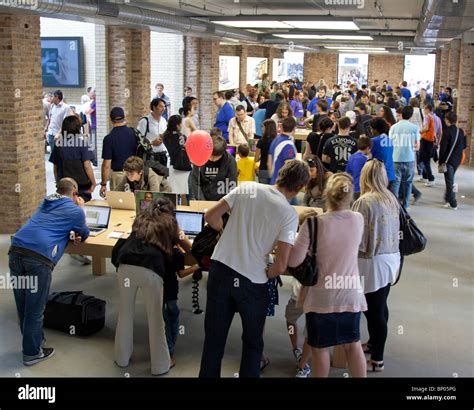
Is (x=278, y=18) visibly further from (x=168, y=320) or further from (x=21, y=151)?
(x=168, y=320)

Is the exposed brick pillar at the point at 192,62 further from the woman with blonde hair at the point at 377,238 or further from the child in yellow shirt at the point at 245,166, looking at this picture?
the woman with blonde hair at the point at 377,238

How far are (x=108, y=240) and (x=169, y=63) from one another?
13.6 meters

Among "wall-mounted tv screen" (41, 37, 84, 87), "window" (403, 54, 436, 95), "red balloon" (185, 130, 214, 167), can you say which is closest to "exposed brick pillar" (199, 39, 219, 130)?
"wall-mounted tv screen" (41, 37, 84, 87)

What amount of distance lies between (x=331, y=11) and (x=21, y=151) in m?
7.09

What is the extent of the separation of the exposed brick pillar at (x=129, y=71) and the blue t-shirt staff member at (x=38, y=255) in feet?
27.2

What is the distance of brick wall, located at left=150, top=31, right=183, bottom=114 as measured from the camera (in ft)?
62.3

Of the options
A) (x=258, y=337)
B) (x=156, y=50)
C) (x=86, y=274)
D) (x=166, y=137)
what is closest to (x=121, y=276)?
(x=258, y=337)

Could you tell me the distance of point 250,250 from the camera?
4543 mm

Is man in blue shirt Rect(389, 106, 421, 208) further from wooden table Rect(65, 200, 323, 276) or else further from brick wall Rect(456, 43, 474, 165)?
brick wall Rect(456, 43, 474, 165)

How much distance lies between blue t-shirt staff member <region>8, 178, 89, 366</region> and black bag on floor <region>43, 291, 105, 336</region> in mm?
525

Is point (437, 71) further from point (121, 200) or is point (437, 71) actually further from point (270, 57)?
point (121, 200)

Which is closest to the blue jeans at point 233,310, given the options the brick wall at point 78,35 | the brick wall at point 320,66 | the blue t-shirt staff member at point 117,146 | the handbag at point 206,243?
the handbag at point 206,243

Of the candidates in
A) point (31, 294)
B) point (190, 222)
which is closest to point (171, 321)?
point (190, 222)
